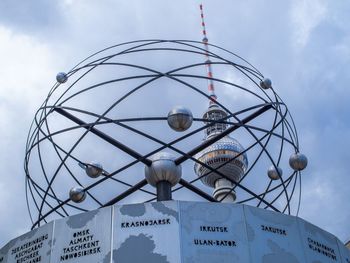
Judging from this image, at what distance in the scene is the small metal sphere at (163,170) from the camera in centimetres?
1072

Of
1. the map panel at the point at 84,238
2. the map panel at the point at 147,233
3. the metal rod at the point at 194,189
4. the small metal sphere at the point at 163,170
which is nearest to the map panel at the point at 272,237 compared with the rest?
the map panel at the point at 147,233

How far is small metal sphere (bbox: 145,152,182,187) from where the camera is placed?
10.7 meters

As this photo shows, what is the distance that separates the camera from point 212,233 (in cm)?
955

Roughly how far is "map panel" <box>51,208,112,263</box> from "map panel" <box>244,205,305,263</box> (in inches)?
94.5

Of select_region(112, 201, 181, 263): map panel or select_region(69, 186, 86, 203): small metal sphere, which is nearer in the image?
select_region(112, 201, 181, 263): map panel

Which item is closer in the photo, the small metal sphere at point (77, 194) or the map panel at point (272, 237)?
the map panel at point (272, 237)

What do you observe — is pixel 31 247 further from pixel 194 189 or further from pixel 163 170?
pixel 194 189

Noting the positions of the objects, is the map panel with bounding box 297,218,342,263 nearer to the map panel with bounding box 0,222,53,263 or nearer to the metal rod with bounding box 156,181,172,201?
the metal rod with bounding box 156,181,172,201

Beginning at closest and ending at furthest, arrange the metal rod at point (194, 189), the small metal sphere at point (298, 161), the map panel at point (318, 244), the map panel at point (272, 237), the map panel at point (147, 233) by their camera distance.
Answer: the map panel at point (147, 233), the map panel at point (272, 237), the map panel at point (318, 244), the small metal sphere at point (298, 161), the metal rod at point (194, 189)

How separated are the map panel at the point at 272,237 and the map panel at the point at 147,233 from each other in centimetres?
131

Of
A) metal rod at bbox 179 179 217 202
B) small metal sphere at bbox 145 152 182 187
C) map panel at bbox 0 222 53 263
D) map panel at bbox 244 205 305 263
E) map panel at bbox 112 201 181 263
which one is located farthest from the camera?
metal rod at bbox 179 179 217 202

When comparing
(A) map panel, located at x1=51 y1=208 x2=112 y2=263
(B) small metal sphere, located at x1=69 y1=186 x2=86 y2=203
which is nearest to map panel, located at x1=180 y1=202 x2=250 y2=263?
(A) map panel, located at x1=51 y1=208 x2=112 y2=263

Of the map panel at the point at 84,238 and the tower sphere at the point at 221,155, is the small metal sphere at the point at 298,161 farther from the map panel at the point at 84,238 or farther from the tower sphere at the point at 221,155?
the tower sphere at the point at 221,155

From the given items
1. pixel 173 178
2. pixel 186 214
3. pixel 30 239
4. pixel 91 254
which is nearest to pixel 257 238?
pixel 186 214
